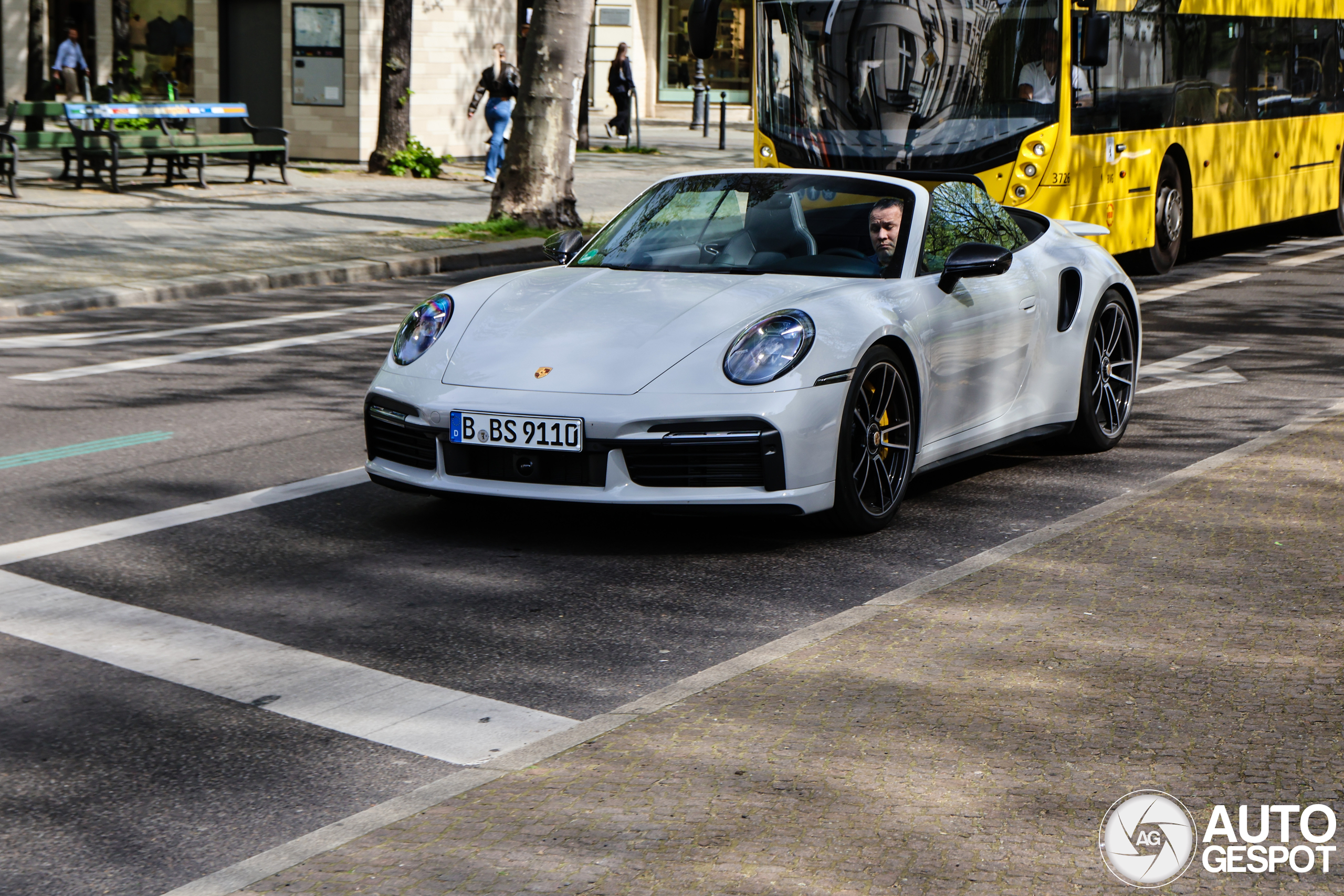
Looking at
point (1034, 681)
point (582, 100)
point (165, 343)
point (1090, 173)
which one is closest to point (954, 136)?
point (1090, 173)

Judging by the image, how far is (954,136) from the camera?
14.2m

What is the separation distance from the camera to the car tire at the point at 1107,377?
7684 millimetres

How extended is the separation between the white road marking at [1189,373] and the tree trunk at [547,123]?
832 cm

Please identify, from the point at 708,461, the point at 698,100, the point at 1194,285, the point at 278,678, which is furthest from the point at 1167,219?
the point at 698,100

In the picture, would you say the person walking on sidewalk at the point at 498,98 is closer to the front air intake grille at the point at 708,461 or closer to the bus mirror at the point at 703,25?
the bus mirror at the point at 703,25

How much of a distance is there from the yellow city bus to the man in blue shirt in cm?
1836

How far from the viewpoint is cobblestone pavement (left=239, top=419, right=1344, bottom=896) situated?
3328mm

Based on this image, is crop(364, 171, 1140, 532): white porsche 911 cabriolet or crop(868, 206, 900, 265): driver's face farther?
crop(868, 206, 900, 265): driver's face

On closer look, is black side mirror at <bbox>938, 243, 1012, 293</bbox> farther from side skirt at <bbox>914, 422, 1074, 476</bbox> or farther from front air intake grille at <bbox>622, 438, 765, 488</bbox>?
front air intake grille at <bbox>622, 438, 765, 488</bbox>

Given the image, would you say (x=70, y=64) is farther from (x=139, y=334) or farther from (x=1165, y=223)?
(x=1165, y=223)

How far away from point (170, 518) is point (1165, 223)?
1163cm

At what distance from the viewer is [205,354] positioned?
10.7 metres

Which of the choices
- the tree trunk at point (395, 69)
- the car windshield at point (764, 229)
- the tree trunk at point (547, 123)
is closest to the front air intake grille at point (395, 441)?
the car windshield at point (764, 229)

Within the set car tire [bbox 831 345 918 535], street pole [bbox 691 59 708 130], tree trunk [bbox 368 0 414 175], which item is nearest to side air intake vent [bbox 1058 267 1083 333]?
car tire [bbox 831 345 918 535]
